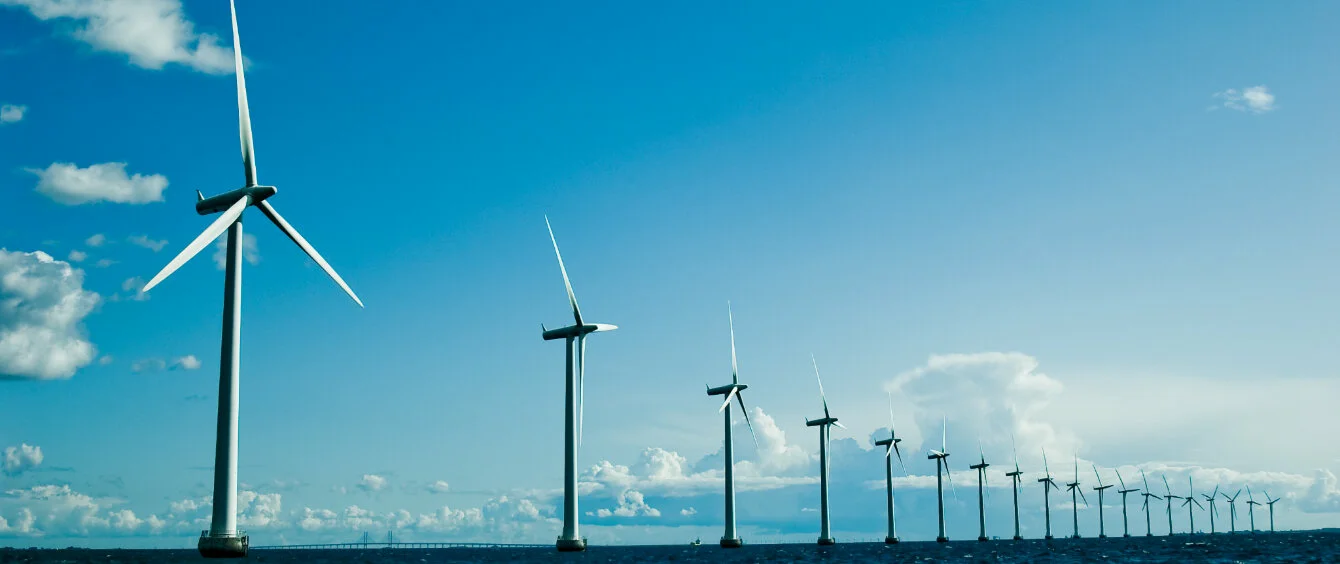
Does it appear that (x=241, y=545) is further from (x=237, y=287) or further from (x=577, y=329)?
(x=577, y=329)

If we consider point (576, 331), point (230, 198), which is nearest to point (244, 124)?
point (230, 198)

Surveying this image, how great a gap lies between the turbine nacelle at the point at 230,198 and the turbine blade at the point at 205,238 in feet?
1.29

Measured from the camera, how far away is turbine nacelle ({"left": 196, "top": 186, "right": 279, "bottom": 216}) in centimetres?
8438

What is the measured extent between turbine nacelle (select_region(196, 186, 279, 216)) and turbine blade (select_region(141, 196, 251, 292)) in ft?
1.29

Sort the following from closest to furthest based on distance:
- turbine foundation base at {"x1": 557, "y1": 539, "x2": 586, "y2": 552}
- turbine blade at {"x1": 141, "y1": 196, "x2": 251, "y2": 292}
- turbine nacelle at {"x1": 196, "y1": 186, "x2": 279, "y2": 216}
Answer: turbine blade at {"x1": 141, "y1": 196, "x2": 251, "y2": 292}, turbine nacelle at {"x1": 196, "y1": 186, "x2": 279, "y2": 216}, turbine foundation base at {"x1": 557, "y1": 539, "x2": 586, "y2": 552}

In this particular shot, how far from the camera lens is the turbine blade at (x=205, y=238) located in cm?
7162

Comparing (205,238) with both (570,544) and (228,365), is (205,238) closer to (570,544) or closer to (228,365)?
(228,365)

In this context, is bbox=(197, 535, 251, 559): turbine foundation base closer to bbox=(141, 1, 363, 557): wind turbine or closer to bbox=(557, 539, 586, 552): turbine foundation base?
bbox=(141, 1, 363, 557): wind turbine

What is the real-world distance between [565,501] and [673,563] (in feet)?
166

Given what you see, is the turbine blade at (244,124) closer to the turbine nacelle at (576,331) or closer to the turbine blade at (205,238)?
the turbine blade at (205,238)

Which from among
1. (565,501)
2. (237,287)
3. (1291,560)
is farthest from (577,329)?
(1291,560)

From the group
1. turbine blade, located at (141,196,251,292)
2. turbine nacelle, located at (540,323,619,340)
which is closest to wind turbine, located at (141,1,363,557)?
turbine blade, located at (141,196,251,292)

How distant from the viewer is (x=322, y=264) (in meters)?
87.0

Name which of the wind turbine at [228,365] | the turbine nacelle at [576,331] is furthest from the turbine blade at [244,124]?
the turbine nacelle at [576,331]
